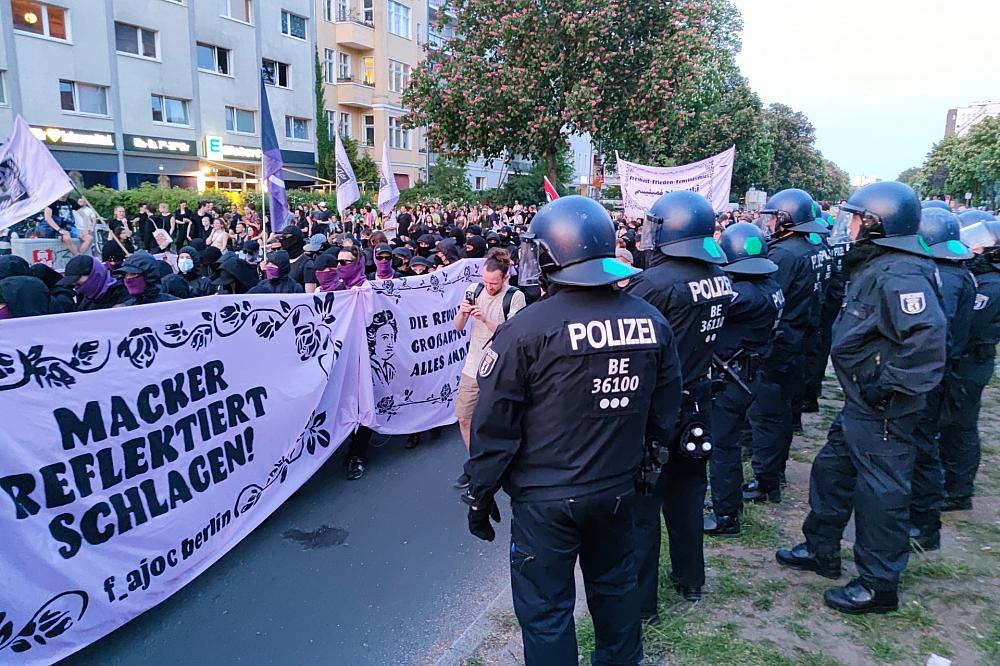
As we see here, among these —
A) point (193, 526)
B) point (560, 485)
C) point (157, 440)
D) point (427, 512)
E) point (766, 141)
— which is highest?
point (766, 141)

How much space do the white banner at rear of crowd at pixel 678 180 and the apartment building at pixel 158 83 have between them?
1533 cm

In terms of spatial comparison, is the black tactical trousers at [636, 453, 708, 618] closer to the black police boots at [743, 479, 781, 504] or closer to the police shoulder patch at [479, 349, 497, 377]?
the police shoulder patch at [479, 349, 497, 377]

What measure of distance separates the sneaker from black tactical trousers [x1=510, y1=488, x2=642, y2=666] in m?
3.20

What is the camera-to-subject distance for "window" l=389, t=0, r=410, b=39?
42.2 meters

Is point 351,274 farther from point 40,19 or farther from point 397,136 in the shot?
point 397,136

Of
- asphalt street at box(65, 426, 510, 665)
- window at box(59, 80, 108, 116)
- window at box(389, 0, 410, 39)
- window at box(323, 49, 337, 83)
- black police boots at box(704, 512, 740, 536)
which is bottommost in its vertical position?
asphalt street at box(65, 426, 510, 665)

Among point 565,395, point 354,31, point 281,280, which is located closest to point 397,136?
point 354,31

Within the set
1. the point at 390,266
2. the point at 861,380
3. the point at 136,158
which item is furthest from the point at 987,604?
the point at 136,158

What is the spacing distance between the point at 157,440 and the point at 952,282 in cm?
499

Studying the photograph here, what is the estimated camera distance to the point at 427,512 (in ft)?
16.7

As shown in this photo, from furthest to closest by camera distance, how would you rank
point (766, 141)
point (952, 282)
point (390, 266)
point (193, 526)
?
point (766, 141) → point (390, 266) → point (952, 282) → point (193, 526)

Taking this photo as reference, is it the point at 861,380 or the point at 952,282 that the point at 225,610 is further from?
the point at 952,282

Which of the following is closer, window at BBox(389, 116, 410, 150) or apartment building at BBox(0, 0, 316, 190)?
apartment building at BBox(0, 0, 316, 190)

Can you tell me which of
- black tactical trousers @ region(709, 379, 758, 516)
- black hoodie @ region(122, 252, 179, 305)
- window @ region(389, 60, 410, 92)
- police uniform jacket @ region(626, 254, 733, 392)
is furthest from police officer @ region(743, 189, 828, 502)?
window @ region(389, 60, 410, 92)
